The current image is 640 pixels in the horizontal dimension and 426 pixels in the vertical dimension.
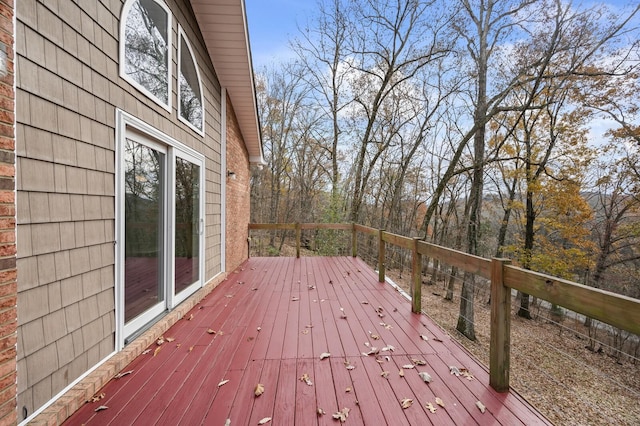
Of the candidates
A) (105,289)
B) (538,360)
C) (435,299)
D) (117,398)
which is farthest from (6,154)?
(435,299)

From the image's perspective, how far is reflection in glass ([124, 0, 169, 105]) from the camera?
261 cm

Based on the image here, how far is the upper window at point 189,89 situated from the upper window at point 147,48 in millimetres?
345

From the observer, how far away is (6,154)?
143cm

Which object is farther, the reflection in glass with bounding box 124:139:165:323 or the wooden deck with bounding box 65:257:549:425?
the reflection in glass with bounding box 124:139:165:323

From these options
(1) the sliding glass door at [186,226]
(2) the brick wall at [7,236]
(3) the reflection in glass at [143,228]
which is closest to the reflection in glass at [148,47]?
(3) the reflection in glass at [143,228]

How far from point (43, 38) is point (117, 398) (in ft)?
7.50

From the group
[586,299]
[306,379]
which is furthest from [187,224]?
[586,299]

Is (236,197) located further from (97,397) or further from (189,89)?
(97,397)

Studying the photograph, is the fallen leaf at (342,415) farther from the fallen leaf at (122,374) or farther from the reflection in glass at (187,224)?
the reflection in glass at (187,224)

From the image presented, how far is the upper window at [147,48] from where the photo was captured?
2.54 metres

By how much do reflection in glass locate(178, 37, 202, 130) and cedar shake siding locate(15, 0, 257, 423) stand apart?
1135 millimetres

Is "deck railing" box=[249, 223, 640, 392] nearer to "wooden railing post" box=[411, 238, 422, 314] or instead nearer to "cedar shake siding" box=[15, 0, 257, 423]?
"wooden railing post" box=[411, 238, 422, 314]

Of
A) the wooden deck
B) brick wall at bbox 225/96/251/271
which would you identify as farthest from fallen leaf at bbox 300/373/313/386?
brick wall at bbox 225/96/251/271

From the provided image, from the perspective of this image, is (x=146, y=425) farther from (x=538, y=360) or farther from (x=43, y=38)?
(x=538, y=360)
